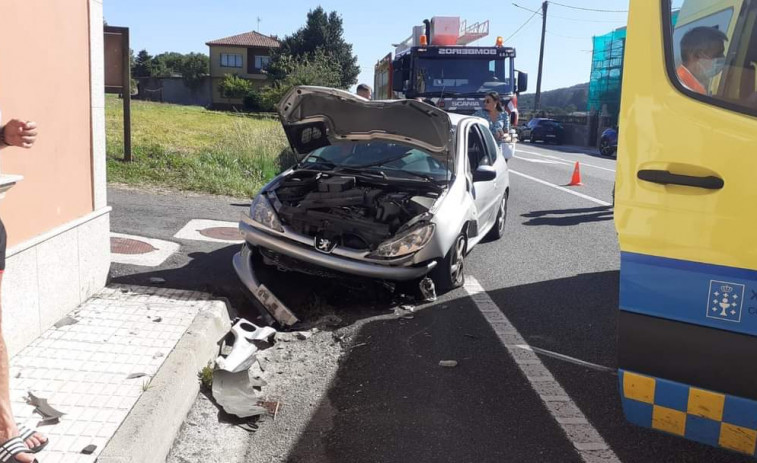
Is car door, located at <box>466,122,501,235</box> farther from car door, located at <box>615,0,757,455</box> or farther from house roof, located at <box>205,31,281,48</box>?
house roof, located at <box>205,31,281,48</box>

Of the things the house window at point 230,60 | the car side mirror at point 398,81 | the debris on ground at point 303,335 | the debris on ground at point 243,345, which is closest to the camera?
the debris on ground at point 243,345

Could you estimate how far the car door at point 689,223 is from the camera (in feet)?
8.10

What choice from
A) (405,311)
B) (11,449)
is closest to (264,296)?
(405,311)

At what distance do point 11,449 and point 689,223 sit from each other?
291 centimetres

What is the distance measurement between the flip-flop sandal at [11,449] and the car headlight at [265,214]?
10.5 ft

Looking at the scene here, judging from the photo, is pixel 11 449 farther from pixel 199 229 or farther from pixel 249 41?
pixel 249 41

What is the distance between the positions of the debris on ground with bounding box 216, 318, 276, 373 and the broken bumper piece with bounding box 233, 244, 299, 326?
0.67 ft

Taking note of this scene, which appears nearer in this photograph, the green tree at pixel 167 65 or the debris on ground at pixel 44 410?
the debris on ground at pixel 44 410

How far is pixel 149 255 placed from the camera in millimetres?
6875

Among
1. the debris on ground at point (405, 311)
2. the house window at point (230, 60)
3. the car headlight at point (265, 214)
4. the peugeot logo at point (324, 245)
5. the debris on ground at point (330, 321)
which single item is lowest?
the debris on ground at point (330, 321)

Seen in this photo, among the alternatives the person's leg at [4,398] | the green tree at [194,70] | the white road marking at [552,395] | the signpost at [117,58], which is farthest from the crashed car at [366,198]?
the green tree at [194,70]

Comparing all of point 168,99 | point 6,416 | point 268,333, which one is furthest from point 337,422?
point 168,99

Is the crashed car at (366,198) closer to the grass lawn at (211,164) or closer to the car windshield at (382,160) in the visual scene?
the car windshield at (382,160)

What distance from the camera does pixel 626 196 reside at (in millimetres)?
2730
